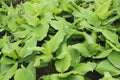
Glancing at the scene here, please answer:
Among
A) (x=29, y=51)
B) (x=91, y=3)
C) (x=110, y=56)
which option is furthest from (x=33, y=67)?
(x=91, y=3)

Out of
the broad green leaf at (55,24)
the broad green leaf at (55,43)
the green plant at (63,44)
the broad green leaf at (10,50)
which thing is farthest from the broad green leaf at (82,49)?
the broad green leaf at (10,50)

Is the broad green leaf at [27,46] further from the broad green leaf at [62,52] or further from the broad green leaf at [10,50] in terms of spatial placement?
the broad green leaf at [62,52]

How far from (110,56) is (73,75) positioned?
0.97ft

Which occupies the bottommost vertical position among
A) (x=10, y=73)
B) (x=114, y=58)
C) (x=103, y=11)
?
(x=10, y=73)

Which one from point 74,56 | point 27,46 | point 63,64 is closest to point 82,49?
point 74,56

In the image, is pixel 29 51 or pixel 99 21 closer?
pixel 29 51

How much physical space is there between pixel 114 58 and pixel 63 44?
364 mm

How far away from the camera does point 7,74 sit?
207cm

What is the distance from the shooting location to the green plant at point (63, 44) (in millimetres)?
2002

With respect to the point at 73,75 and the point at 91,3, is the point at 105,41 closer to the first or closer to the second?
the point at 73,75

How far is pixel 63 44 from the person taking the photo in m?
2.12

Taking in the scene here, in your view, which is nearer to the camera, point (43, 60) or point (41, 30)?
point (43, 60)

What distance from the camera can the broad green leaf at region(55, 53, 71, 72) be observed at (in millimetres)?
1981

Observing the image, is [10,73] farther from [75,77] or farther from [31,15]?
[31,15]
